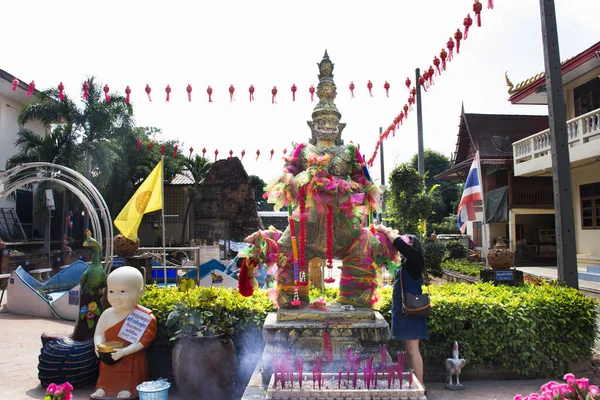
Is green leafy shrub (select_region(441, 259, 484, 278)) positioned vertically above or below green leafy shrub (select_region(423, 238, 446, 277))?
below

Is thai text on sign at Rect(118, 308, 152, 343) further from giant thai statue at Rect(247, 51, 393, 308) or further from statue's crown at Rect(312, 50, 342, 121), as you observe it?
statue's crown at Rect(312, 50, 342, 121)

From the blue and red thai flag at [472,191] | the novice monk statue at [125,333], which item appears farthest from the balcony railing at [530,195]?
the novice monk statue at [125,333]

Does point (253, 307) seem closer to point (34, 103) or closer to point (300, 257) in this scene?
point (300, 257)

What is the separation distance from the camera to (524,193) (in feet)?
56.9

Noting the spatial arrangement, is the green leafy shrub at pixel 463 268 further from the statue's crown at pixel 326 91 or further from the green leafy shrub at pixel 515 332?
the statue's crown at pixel 326 91

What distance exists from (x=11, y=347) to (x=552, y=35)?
30.0 ft

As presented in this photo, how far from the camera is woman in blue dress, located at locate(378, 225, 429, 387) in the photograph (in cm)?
425

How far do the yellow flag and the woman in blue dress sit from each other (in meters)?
4.34

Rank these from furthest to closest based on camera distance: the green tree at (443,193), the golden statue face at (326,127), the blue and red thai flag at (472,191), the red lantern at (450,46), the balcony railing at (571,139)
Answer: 1. the green tree at (443,193)
2. the balcony railing at (571,139)
3. the blue and red thai flag at (472,191)
4. the red lantern at (450,46)
5. the golden statue face at (326,127)

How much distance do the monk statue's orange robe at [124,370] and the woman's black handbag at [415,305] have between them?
263cm

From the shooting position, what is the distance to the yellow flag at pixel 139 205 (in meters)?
6.95

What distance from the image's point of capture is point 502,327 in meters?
5.05

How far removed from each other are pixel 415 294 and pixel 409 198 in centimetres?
Result: 461

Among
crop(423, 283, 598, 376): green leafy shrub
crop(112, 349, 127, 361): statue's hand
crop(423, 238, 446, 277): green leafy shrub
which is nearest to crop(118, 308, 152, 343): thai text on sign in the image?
crop(112, 349, 127, 361): statue's hand
